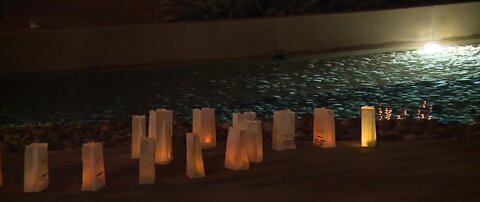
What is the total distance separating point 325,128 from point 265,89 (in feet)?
11.8

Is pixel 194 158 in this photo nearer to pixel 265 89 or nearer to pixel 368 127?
pixel 368 127

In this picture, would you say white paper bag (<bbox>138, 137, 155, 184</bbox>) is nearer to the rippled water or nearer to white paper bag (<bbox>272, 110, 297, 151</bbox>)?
white paper bag (<bbox>272, 110, 297, 151</bbox>)

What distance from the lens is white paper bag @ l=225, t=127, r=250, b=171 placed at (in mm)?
6273

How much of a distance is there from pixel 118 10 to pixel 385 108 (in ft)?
27.3

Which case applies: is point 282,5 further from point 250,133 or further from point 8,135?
point 250,133

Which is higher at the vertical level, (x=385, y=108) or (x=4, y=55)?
(x=4, y=55)

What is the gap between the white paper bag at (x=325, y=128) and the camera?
23.0 feet

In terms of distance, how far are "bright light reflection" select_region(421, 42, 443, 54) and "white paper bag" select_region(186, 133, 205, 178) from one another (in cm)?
839

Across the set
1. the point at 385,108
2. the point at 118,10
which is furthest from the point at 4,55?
the point at 385,108

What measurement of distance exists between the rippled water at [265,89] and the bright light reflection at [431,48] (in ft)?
1.50

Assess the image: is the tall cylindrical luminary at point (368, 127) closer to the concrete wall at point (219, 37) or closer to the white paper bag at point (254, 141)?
the white paper bag at point (254, 141)

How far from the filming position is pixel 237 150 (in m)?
6.29

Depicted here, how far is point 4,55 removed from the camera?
12.7 metres

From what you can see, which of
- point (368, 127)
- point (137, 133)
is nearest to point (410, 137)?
point (368, 127)
